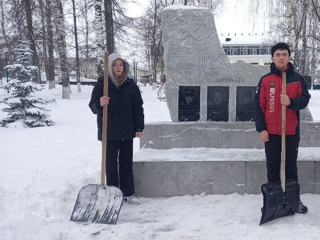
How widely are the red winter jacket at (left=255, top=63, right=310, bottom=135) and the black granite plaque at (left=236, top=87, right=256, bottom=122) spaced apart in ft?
6.47

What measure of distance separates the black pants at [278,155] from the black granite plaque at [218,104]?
1988mm

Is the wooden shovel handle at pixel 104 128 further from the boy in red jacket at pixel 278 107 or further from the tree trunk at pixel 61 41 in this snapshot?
the tree trunk at pixel 61 41

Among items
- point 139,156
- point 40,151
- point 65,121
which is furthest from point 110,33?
point 139,156

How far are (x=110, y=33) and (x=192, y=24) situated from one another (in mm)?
11196

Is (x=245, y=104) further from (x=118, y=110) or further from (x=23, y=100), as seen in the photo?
(x=23, y=100)

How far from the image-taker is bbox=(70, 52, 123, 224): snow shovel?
3.39m

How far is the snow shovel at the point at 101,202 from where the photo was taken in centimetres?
339

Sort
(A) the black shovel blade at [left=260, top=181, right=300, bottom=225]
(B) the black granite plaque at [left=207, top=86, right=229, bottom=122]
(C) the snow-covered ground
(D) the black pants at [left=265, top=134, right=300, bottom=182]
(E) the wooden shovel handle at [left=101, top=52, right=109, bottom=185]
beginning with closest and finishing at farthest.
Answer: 1. (C) the snow-covered ground
2. (A) the black shovel blade at [left=260, top=181, right=300, bottom=225]
3. (D) the black pants at [left=265, top=134, right=300, bottom=182]
4. (E) the wooden shovel handle at [left=101, top=52, right=109, bottom=185]
5. (B) the black granite plaque at [left=207, top=86, right=229, bottom=122]

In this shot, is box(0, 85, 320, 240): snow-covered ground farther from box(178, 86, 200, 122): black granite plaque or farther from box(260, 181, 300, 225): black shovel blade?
box(178, 86, 200, 122): black granite plaque

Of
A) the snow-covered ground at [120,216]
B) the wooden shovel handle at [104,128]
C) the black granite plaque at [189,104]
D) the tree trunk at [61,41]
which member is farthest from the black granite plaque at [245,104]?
the tree trunk at [61,41]

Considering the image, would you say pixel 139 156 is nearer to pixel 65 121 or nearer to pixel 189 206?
pixel 189 206

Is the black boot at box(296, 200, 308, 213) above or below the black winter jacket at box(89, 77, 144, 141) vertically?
below

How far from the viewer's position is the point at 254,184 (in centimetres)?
419

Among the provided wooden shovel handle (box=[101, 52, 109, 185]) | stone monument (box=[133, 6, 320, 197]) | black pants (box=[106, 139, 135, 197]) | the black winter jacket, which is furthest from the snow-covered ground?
the black winter jacket
